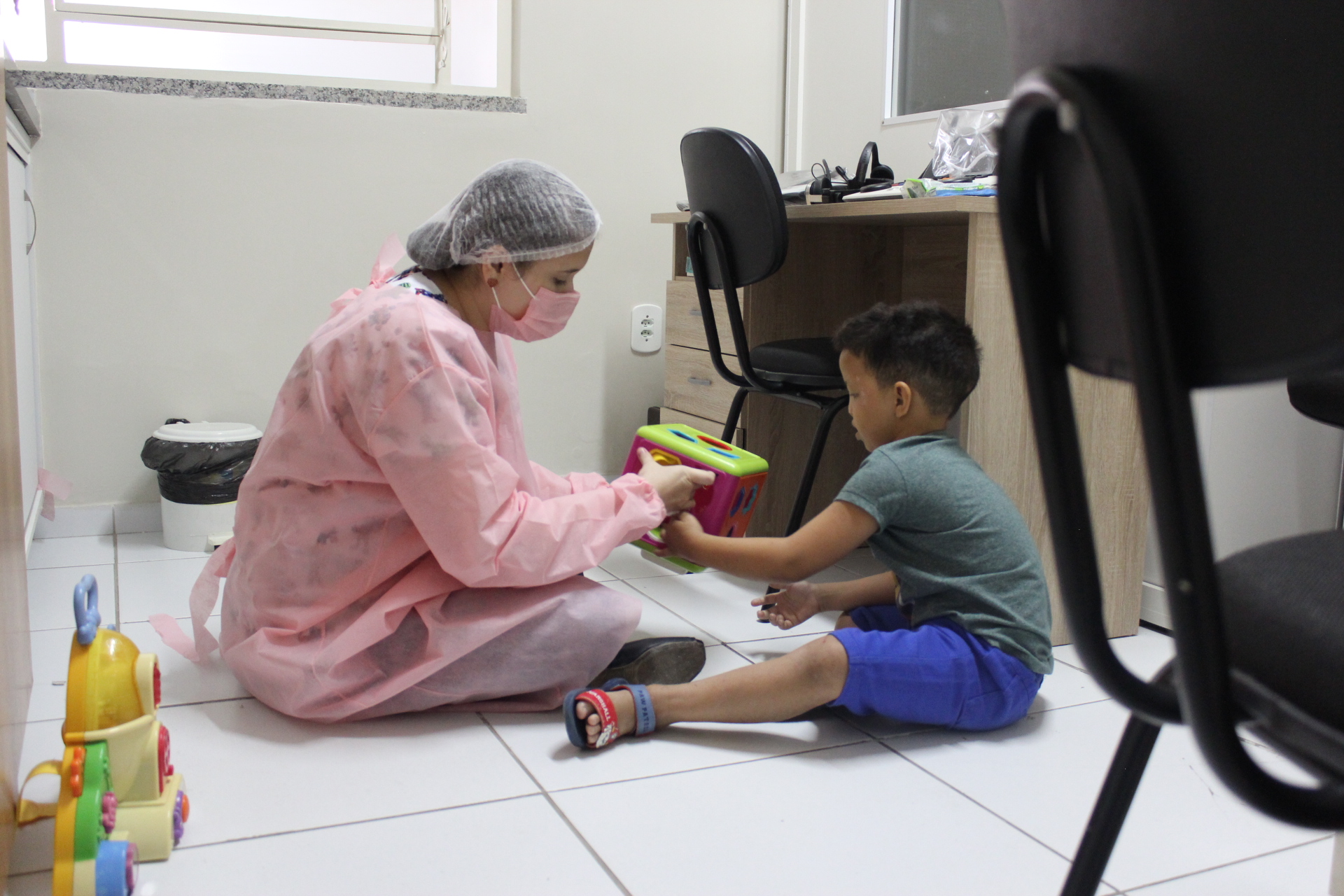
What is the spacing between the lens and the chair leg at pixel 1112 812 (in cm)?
63

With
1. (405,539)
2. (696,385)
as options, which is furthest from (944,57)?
(405,539)

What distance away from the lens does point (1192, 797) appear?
1.25 metres

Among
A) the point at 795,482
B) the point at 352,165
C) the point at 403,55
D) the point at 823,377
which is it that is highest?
the point at 403,55

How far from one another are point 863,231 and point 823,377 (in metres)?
0.70

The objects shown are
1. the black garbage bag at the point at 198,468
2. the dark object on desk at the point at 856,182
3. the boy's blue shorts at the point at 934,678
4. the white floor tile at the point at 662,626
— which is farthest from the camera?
the black garbage bag at the point at 198,468

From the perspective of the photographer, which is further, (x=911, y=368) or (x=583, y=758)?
(x=911, y=368)

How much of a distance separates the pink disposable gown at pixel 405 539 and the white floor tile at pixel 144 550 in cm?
87

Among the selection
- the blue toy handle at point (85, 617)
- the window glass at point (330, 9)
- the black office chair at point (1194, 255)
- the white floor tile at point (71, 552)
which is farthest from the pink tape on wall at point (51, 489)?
the black office chair at point (1194, 255)

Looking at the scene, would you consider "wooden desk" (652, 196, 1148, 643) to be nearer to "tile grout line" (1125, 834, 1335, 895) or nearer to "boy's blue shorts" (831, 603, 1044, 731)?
"boy's blue shorts" (831, 603, 1044, 731)

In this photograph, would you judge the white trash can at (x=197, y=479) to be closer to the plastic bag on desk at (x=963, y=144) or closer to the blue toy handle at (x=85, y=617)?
the blue toy handle at (x=85, y=617)

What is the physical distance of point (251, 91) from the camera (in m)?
2.49

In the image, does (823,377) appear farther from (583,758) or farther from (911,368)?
(583,758)

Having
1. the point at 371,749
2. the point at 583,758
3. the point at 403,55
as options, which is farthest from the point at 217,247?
the point at 583,758

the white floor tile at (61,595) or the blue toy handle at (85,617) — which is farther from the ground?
the blue toy handle at (85,617)
